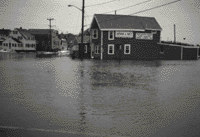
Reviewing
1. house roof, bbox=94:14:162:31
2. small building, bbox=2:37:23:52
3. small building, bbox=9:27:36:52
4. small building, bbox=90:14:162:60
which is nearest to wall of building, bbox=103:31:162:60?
small building, bbox=90:14:162:60

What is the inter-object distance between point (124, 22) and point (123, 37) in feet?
12.6

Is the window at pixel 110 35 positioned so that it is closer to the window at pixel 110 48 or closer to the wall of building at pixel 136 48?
the wall of building at pixel 136 48

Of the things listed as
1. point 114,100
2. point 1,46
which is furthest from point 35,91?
point 1,46

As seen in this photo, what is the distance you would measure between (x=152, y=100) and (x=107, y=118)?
10.3ft

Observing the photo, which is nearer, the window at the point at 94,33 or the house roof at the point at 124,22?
the house roof at the point at 124,22

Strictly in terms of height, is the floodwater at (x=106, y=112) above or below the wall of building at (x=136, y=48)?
below

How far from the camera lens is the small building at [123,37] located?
49.8m

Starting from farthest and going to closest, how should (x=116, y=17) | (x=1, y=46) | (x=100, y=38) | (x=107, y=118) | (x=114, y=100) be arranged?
(x=1, y=46) < (x=116, y=17) < (x=100, y=38) < (x=114, y=100) < (x=107, y=118)

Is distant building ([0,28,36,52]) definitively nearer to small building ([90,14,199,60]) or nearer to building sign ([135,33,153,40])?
small building ([90,14,199,60])

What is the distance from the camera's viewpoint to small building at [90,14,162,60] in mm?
49812

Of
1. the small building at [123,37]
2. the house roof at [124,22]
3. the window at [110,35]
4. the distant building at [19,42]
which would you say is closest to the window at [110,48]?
the small building at [123,37]

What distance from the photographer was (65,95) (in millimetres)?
10242

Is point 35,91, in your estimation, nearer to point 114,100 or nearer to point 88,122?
point 114,100

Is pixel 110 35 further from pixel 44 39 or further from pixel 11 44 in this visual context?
pixel 44 39
